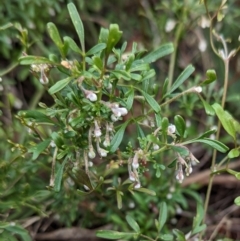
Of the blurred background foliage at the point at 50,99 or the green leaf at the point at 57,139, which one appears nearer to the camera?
the green leaf at the point at 57,139

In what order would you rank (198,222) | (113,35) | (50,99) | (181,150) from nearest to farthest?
1. (113,35)
2. (181,150)
3. (198,222)
4. (50,99)

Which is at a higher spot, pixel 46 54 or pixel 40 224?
pixel 46 54

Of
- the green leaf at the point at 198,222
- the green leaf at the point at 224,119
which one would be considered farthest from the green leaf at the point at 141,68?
the green leaf at the point at 198,222

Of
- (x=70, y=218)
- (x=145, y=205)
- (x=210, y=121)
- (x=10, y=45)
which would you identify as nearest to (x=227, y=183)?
(x=210, y=121)

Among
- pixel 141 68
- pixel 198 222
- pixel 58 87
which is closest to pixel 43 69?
pixel 58 87

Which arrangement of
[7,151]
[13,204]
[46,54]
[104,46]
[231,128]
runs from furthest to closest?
[46,54] → [7,151] → [13,204] → [231,128] → [104,46]

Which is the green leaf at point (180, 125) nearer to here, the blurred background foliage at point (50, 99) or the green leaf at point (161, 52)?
the green leaf at point (161, 52)

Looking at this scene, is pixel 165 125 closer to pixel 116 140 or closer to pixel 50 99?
Result: pixel 116 140

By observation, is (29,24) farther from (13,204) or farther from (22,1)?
(13,204)

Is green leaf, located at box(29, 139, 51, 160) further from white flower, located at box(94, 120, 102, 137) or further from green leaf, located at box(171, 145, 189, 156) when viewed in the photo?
green leaf, located at box(171, 145, 189, 156)
